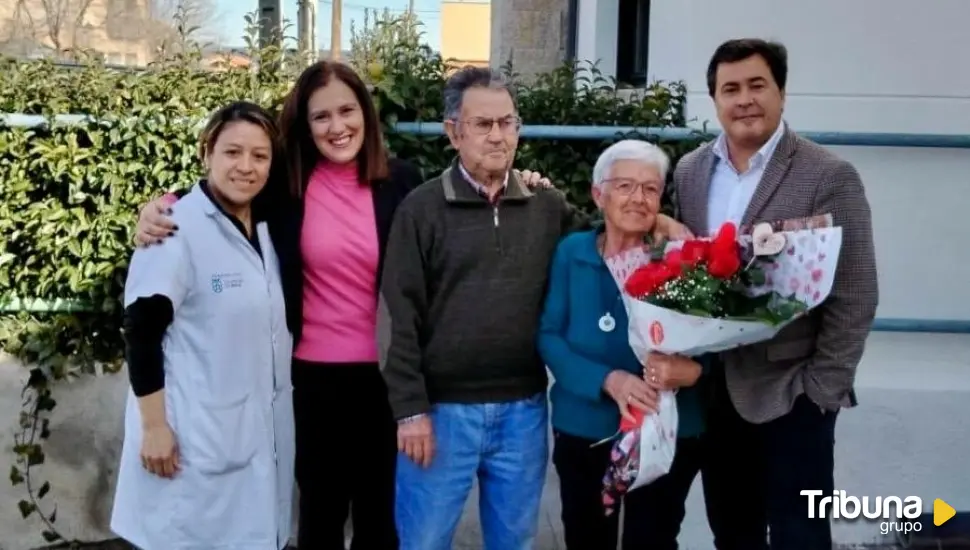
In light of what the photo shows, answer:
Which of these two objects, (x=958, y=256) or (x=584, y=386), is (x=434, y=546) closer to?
(x=584, y=386)

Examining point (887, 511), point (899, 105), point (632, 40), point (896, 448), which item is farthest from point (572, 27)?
point (887, 511)

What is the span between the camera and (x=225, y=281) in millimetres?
3049

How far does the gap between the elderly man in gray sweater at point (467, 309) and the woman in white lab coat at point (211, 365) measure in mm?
410

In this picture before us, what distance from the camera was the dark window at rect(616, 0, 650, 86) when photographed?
6996mm

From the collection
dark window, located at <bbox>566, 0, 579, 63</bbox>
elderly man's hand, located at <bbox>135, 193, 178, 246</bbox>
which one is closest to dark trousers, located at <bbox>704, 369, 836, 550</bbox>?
elderly man's hand, located at <bbox>135, 193, 178, 246</bbox>

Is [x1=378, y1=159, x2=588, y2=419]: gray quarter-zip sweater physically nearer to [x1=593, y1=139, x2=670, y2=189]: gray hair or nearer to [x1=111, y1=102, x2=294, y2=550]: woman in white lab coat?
[x1=593, y1=139, x2=670, y2=189]: gray hair

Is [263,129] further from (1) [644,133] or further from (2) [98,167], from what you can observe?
(1) [644,133]

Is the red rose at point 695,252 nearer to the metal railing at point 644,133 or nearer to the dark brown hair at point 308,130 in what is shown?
the dark brown hair at point 308,130

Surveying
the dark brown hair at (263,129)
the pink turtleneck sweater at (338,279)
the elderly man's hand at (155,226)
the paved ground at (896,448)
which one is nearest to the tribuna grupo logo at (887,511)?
the paved ground at (896,448)

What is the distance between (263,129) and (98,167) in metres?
1.51

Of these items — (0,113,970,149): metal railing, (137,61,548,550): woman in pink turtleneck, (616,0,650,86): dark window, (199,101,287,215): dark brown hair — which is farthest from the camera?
(616,0,650,86): dark window

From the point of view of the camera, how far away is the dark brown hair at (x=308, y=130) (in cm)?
329

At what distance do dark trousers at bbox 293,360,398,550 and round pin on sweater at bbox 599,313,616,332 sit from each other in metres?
0.77

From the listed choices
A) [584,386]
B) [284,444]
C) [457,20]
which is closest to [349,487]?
[284,444]
